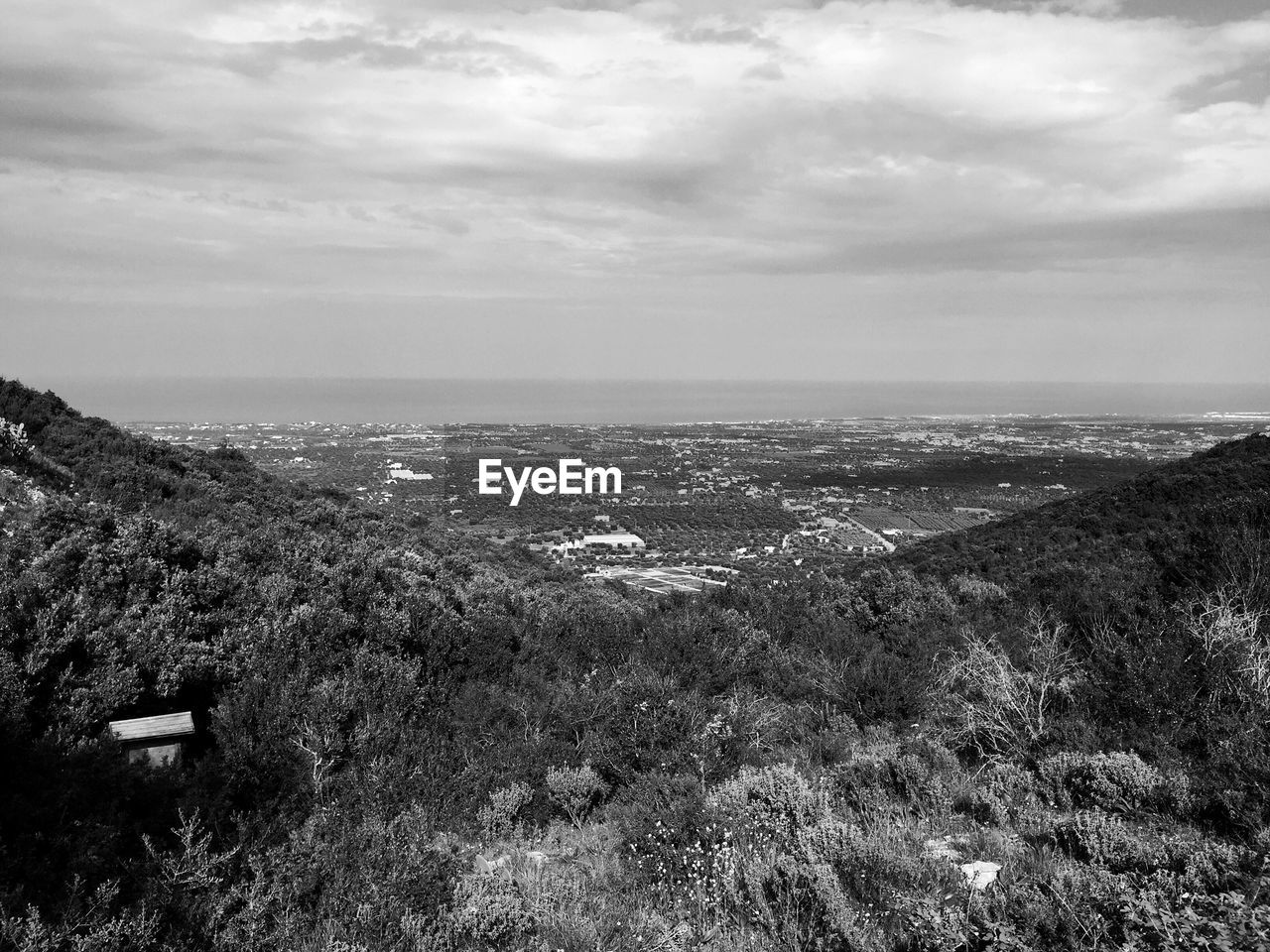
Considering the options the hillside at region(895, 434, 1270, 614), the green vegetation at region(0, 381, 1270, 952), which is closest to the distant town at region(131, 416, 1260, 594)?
the hillside at region(895, 434, 1270, 614)

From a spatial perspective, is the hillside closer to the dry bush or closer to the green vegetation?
the green vegetation

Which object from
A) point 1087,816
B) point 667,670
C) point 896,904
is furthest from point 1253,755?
point 667,670

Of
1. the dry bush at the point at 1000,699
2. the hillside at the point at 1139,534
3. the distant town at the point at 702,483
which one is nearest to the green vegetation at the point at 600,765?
the dry bush at the point at 1000,699

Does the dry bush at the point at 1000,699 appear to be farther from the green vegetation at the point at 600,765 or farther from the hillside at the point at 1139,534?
the hillside at the point at 1139,534

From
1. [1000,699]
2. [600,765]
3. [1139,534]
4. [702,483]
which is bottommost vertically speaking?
[600,765]

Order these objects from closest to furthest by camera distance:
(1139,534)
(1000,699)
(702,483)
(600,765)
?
(600,765)
(1000,699)
(1139,534)
(702,483)

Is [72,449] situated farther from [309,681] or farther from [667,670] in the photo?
[667,670]

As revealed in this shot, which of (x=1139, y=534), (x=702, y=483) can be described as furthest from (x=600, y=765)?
(x=702, y=483)

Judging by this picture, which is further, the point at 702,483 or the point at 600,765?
the point at 702,483

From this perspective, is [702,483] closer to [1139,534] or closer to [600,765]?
[1139,534]

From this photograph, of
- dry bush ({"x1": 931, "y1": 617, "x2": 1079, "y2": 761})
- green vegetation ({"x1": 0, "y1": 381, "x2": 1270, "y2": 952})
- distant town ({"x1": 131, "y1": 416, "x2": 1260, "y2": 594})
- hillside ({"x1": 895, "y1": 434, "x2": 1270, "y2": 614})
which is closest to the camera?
green vegetation ({"x1": 0, "y1": 381, "x2": 1270, "y2": 952})
